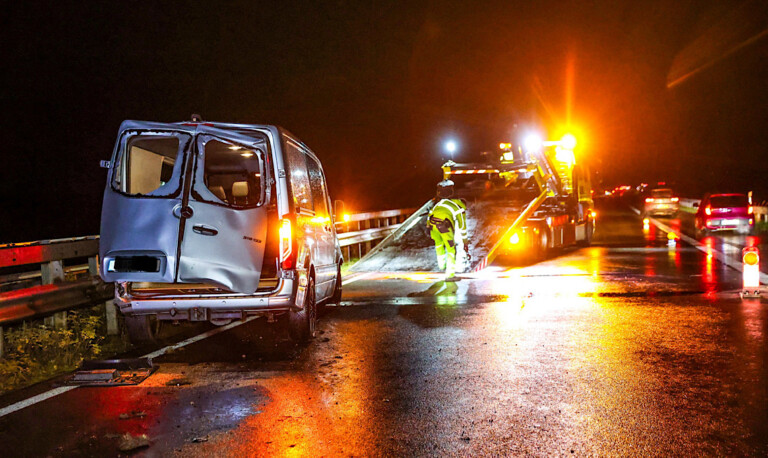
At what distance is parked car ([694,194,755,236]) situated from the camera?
2539cm

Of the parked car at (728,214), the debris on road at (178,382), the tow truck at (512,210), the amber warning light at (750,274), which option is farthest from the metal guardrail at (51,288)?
the parked car at (728,214)

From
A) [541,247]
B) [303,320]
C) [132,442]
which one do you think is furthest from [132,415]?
[541,247]

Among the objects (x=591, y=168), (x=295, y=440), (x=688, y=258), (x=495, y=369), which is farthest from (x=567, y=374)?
(x=591, y=168)

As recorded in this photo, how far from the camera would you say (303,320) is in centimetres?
770

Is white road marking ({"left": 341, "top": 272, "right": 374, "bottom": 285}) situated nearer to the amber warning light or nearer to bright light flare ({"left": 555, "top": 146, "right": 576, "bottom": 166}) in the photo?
the amber warning light

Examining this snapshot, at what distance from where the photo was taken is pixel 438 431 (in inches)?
184

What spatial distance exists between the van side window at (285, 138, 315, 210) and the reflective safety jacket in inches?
229

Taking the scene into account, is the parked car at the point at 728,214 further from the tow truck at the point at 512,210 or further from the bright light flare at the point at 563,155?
the bright light flare at the point at 563,155

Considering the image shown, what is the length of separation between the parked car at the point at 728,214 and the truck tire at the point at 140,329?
74.0 ft

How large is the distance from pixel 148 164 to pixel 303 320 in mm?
2296

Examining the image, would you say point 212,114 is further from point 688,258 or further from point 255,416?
point 255,416

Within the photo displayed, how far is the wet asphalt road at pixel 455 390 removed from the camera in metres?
4.48

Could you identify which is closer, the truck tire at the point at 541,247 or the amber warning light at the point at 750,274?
the amber warning light at the point at 750,274

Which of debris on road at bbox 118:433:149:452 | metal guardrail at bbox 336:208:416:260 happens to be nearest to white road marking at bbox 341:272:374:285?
metal guardrail at bbox 336:208:416:260
